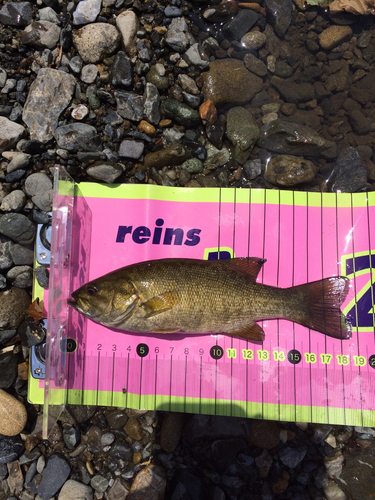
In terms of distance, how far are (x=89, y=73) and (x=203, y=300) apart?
3271 millimetres

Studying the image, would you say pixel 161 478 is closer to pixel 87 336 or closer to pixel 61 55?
pixel 87 336

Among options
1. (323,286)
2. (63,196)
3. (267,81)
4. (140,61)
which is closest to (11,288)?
(63,196)

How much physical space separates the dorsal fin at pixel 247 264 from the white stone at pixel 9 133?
3.00 m

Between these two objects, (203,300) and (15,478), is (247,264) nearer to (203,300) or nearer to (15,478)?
(203,300)

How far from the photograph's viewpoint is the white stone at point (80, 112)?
3695mm

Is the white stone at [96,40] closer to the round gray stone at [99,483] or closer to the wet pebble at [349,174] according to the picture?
the wet pebble at [349,174]

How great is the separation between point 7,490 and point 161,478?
6.11 ft

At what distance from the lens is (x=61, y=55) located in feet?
12.5

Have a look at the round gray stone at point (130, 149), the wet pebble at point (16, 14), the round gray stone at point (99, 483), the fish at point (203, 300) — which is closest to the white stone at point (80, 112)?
the round gray stone at point (130, 149)

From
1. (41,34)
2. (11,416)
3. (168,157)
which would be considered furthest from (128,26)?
(11,416)

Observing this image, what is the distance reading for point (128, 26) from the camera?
12.3 ft

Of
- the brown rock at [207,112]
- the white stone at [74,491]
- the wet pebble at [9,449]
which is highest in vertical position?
the brown rock at [207,112]

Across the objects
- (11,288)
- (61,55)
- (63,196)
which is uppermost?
(61,55)

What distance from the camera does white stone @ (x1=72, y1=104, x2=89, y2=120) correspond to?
3695mm
